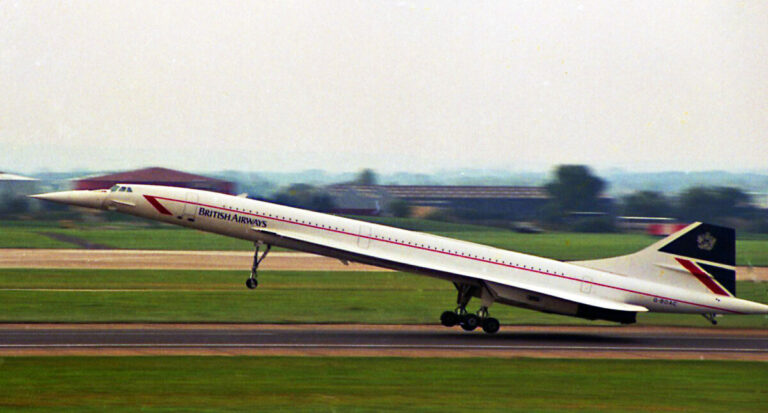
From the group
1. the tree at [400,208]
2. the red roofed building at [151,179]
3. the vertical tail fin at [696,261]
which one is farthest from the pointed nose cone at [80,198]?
the tree at [400,208]

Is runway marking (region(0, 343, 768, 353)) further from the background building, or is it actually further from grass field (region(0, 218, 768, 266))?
the background building

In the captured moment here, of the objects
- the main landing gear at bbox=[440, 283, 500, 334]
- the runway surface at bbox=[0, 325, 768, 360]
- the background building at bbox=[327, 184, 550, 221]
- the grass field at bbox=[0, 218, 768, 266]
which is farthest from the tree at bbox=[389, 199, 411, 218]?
the main landing gear at bbox=[440, 283, 500, 334]

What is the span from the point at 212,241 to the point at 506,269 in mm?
38293

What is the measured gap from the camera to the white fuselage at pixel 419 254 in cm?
2814

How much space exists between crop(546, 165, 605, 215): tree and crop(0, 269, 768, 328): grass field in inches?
1268

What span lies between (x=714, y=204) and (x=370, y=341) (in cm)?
5208

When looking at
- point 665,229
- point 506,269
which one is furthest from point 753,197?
point 506,269

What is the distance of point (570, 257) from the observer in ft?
179

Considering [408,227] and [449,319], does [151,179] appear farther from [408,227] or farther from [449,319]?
[449,319]

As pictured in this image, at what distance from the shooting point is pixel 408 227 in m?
58.1

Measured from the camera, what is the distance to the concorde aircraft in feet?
92.3

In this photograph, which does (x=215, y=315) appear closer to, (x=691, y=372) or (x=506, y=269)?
(x=506, y=269)

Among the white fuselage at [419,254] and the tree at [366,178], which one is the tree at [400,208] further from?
the white fuselage at [419,254]

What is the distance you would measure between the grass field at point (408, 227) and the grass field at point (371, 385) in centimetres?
3310
